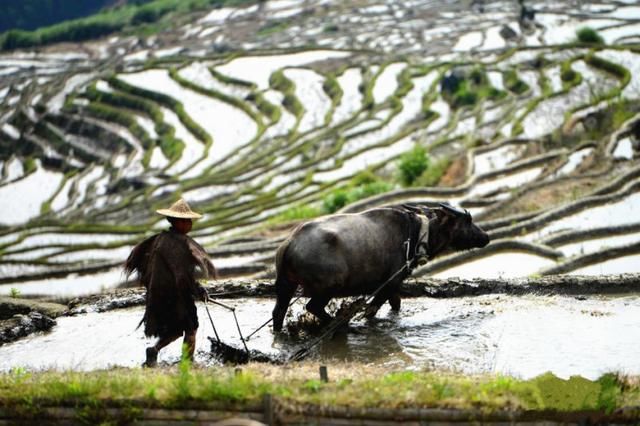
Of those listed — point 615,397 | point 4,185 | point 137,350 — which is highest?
point 615,397

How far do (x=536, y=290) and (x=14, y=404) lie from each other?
635cm

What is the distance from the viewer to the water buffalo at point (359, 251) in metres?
8.07

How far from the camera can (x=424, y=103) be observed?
36.9 metres

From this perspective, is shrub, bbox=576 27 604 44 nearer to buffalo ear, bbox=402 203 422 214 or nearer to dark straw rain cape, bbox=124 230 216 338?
buffalo ear, bbox=402 203 422 214

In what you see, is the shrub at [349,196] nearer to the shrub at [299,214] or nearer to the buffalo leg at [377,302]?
the shrub at [299,214]

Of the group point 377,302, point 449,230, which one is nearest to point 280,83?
point 449,230

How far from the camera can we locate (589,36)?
42062 millimetres

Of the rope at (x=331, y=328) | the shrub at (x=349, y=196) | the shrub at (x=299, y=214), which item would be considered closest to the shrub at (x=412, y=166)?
the shrub at (x=349, y=196)

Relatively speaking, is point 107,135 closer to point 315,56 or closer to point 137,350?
point 315,56

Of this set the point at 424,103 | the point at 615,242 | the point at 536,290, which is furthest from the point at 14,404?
the point at 424,103

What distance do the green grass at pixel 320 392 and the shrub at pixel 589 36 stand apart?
39375 mm

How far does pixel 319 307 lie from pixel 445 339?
52.4 inches

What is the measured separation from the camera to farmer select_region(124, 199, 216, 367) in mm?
7164

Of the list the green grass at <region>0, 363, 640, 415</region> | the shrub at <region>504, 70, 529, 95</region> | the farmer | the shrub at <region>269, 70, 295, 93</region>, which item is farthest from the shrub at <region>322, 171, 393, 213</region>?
the shrub at <region>269, 70, 295, 93</region>
